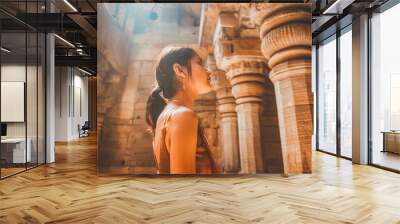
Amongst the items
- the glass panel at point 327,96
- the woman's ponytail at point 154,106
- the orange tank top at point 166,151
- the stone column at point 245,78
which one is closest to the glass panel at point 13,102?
the woman's ponytail at point 154,106

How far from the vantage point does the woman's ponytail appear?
6.64 m

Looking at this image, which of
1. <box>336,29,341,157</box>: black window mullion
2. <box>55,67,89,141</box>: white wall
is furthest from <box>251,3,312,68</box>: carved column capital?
<box>55,67,89,141</box>: white wall

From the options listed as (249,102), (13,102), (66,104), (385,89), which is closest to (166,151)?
(249,102)

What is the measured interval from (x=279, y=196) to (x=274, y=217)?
1090 mm

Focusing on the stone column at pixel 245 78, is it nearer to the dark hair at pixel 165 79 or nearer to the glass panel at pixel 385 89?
the dark hair at pixel 165 79

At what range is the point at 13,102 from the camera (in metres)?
7.33

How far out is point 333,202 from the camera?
4.76 m

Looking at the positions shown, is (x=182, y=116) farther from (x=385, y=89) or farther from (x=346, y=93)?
(x=346, y=93)

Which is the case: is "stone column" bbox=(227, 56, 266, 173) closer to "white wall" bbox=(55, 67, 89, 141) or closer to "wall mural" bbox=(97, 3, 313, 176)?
"wall mural" bbox=(97, 3, 313, 176)

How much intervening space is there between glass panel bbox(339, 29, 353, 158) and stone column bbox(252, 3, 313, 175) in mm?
3026

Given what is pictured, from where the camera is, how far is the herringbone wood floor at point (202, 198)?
4117 millimetres

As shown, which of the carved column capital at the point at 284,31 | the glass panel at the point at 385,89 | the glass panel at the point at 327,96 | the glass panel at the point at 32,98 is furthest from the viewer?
the glass panel at the point at 327,96

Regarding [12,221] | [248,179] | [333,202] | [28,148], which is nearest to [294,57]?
[248,179]

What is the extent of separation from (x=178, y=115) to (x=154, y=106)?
0.45 meters
